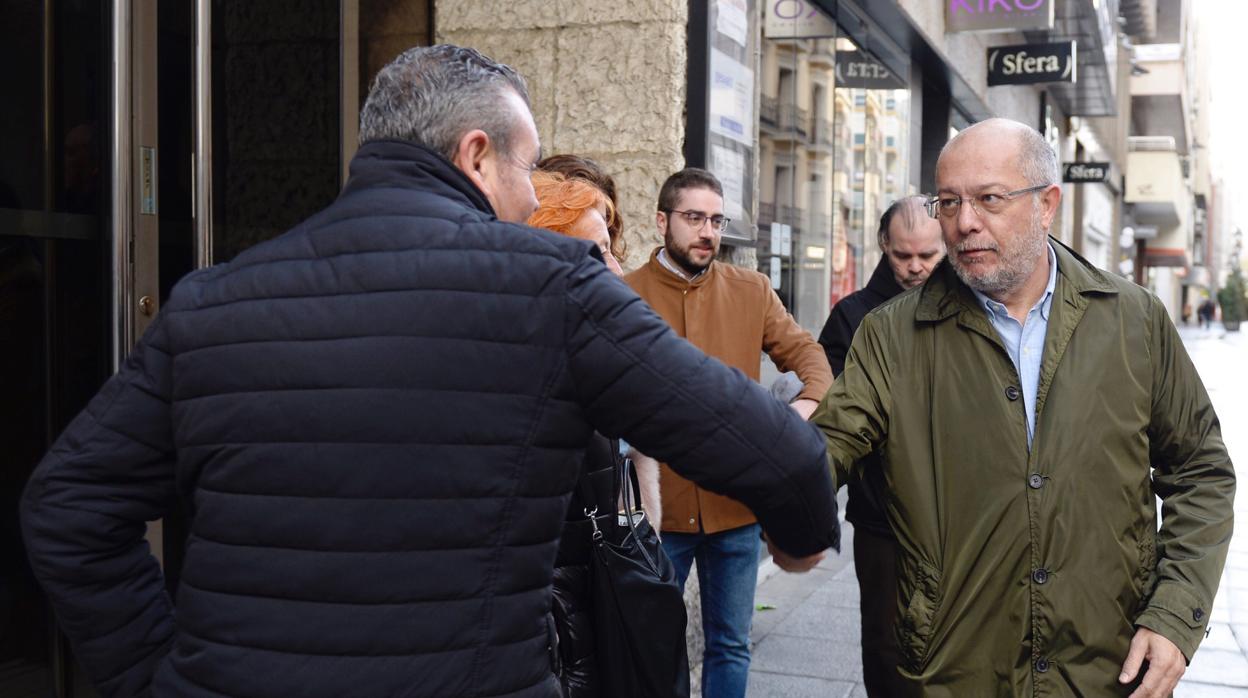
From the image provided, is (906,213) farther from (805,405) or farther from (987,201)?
(987,201)

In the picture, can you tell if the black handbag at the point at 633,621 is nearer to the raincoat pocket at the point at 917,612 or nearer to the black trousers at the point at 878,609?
the raincoat pocket at the point at 917,612

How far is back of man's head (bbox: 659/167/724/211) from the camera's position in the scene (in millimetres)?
4492

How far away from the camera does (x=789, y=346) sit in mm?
4484

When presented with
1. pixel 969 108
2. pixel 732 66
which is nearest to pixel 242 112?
pixel 732 66

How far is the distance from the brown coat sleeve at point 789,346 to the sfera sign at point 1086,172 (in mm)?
17403

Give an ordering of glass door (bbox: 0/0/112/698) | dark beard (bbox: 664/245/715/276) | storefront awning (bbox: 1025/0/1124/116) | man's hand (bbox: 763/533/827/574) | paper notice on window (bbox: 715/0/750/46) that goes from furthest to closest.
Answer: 1. storefront awning (bbox: 1025/0/1124/116)
2. paper notice on window (bbox: 715/0/750/46)
3. dark beard (bbox: 664/245/715/276)
4. glass door (bbox: 0/0/112/698)
5. man's hand (bbox: 763/533/827/574)

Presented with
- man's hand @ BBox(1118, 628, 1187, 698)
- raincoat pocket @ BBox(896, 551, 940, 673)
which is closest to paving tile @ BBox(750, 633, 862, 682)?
raincoat pocket @ BBox(896, 551, 940, 673)

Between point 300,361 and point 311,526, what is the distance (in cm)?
22

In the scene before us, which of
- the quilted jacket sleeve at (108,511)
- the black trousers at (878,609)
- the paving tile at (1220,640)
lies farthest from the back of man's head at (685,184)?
the paving tile at (1220,640)

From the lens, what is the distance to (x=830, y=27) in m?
8.45

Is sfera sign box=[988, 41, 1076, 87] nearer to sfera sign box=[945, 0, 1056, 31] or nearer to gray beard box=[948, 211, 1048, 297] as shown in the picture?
sfera sign box=[945, 0, 1056, 31]

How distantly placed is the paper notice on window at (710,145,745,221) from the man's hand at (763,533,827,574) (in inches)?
148

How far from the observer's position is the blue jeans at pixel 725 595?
14.2ft

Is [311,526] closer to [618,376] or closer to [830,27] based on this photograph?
[618,376]
